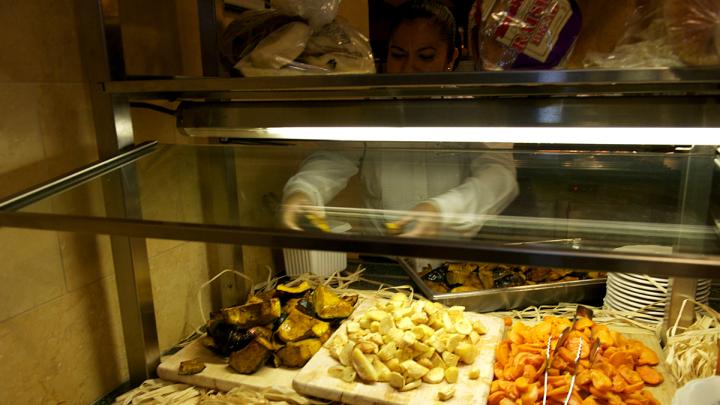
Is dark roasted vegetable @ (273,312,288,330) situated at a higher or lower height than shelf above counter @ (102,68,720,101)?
lower

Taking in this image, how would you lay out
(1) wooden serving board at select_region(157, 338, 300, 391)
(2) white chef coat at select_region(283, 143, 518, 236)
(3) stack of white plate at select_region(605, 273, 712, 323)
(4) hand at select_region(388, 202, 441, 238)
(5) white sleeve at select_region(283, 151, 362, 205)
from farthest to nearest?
(3) stack of white plate at select_region(605, 273, 712, 323)
(1) wooden serving board at select_region(157, 338, 300, 391)
(5) white sleeve at select_region(283, 151, 362, 205)
(2) white chef coat at select_region(283, 143, 518, 236)
(4) hand at select_region(388, 202, 441, 238)

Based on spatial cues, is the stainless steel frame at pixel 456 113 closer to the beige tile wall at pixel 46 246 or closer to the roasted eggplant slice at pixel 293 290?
the beige tile wall at pixel 46 246

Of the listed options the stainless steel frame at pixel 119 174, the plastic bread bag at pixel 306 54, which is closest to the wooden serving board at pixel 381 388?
the stainless steel frame at pixel 119 174

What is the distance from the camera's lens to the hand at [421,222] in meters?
0.59

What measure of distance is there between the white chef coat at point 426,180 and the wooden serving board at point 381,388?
38 cm

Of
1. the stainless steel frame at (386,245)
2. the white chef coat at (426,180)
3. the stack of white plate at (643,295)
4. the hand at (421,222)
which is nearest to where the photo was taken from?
the stainless steel frame at (386,245)

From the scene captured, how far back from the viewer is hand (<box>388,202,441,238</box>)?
59cm

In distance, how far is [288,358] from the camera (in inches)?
39.9

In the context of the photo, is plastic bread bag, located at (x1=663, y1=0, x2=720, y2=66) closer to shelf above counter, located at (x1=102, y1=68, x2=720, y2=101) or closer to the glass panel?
shelf above counter, located at (x1=102, y1=68, x2=720, y2=101)

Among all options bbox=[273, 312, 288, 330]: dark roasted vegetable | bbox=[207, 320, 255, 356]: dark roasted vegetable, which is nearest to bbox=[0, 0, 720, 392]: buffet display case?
bbox=[207, 320, 255, 356]: dark roasted vegetable

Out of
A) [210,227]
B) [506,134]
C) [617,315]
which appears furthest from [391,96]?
[617,315]

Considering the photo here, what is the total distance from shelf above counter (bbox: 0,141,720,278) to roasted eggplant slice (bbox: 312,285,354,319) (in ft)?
1.18

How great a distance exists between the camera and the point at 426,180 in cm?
83

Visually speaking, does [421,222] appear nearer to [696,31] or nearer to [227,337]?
[696,31]
